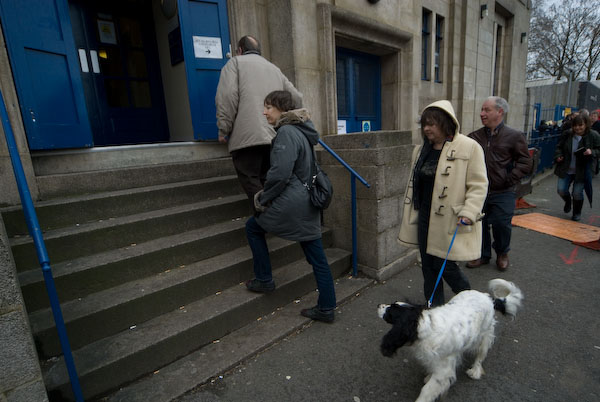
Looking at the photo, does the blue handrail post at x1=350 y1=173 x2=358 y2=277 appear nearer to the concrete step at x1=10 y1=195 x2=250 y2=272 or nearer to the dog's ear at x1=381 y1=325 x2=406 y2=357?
→ the concrete step at x1=10 y1=195 x2=250 y2=272

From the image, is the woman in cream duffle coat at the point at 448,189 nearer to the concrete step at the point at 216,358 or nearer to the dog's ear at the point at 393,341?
the dog's ear at the point at 393,341

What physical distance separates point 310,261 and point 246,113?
1.59m

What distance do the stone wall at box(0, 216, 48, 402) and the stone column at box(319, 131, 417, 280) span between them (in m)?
3.00

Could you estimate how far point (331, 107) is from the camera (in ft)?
18.7

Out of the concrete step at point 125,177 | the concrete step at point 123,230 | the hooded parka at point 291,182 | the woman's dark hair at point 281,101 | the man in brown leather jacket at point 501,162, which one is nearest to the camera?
the hooded parka at point 291,182

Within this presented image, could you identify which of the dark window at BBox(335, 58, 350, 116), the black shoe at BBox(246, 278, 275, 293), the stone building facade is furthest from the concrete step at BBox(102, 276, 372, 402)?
the dark window at BBox(335, 58, 350, 116)

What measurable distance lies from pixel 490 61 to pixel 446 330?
11.7 metres

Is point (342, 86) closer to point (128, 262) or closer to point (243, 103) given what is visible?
point (243, 103)

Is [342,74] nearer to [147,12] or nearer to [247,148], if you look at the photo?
[147,12]

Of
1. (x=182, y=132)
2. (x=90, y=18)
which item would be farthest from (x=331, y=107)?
(x=90, y=18)

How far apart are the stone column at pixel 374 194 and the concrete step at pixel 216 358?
0.81 metres

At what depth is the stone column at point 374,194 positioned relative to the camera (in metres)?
3.47

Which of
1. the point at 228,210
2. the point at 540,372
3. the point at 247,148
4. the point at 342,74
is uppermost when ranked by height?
the point at 342,74

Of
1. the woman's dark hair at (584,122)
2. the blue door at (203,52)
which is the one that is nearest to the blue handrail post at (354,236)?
the blue door at (203,52)
